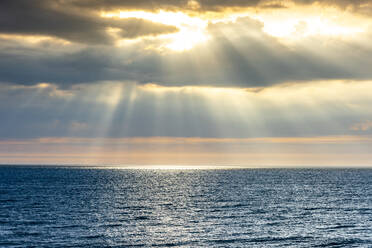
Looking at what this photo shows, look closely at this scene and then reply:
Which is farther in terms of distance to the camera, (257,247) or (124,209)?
(124,209)

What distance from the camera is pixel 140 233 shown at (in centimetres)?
5991

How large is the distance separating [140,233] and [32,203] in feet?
147

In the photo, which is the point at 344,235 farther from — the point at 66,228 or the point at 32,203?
the point at 32,203

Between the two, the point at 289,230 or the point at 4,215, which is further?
the point at 4,215

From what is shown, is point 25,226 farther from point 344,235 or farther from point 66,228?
point 344,235

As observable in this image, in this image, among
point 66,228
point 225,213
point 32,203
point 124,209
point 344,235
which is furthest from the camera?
point 32,203

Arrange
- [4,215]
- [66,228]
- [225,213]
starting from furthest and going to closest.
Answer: [225,213], [4,215], [66,228]

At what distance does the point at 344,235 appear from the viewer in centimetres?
5906

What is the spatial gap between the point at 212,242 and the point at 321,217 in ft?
101

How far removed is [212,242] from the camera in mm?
53688

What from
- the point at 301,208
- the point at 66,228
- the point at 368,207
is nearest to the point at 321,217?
the point at 301,208

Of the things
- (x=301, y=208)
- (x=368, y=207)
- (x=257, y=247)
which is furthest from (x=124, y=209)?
(x=368, y=207)

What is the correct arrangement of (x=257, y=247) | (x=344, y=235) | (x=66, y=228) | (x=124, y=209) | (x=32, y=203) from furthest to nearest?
1. (x=32, y=203)
2. (x=124, y=209)
3. (x=66, y=228)
4. (x=344, y=235)
5. (x=257, y=247)

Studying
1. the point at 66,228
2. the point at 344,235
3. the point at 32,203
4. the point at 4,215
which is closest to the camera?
the point at 344,235
